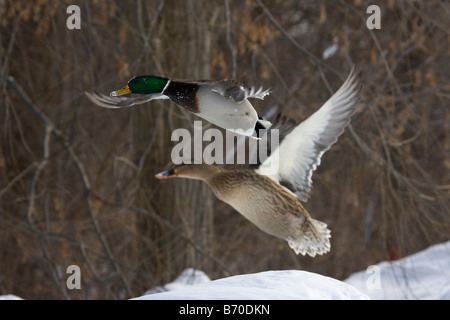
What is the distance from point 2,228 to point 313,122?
9.80 feet

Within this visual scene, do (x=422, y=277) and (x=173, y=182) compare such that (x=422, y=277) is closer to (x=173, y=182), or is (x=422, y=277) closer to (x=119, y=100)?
(x=173, y=182)

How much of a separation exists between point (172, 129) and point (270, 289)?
168 centimetres

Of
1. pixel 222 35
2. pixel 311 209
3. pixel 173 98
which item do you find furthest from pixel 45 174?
pixel 173 98

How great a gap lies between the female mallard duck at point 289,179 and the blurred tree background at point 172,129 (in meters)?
0.87

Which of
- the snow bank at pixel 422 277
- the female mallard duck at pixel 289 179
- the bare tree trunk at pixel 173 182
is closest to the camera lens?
the female mallard duck at pixel 289 179

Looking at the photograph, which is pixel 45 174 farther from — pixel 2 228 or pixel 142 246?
pixel 142 246

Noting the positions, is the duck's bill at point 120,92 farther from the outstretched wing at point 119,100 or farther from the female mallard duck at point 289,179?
the female mallard duck at point 289,179

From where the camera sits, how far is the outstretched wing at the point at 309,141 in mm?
1892

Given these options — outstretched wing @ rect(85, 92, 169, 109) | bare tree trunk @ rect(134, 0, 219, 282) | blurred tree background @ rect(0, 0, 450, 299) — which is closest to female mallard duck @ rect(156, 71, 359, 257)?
outstretched wing @ rect(85, 92, 169, 109)

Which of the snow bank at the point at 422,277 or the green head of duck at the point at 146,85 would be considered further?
the snow bank at the point at 422,277

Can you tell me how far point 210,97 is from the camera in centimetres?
173

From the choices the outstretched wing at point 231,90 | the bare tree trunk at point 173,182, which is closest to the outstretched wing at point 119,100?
the outstretched wing at point 231,90

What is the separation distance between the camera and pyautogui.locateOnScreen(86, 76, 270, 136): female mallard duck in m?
1.69

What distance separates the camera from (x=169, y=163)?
3852mm
